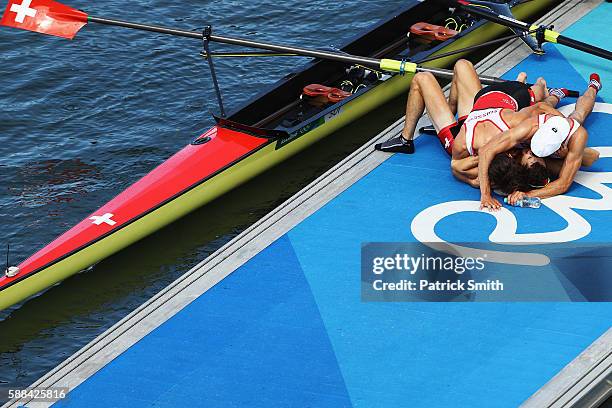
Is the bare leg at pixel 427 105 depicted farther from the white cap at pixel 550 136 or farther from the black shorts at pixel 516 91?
the white cap at pixel 550 136

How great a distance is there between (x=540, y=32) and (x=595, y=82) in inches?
49.5

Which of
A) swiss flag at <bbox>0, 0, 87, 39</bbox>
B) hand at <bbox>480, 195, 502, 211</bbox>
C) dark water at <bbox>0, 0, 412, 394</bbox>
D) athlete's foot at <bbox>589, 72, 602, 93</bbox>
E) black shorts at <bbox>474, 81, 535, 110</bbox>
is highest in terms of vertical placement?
swiss flag at <bbox>0, 0, 87, 39</bbox>

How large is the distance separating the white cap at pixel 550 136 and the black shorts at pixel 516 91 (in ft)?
3.93

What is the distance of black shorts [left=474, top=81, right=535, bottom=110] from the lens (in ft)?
37.2

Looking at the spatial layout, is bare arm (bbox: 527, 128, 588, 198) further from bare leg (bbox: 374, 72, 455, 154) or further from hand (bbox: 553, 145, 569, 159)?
bare leg (bbox: 374, 72, 455, 154)

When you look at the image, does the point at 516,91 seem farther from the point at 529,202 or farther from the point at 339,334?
the point at 339,334

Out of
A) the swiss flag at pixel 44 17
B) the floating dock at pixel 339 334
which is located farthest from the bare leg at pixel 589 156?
the swiss flag at pixel 44 17

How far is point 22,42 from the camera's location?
17891 mm

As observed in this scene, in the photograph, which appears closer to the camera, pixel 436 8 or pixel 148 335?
pixel 148 335

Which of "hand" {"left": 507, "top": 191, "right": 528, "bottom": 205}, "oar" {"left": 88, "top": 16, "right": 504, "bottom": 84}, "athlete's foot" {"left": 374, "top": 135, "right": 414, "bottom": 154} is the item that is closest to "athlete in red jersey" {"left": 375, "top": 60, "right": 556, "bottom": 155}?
"athlete's foot" {"left": 374, "top": 135, "right": 414, "bottom": 154}

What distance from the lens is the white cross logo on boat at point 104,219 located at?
11.8 metres

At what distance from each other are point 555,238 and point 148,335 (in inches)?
155

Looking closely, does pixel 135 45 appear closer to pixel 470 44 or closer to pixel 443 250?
pixel 470 44

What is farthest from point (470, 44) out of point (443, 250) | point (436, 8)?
point (443, 250)
